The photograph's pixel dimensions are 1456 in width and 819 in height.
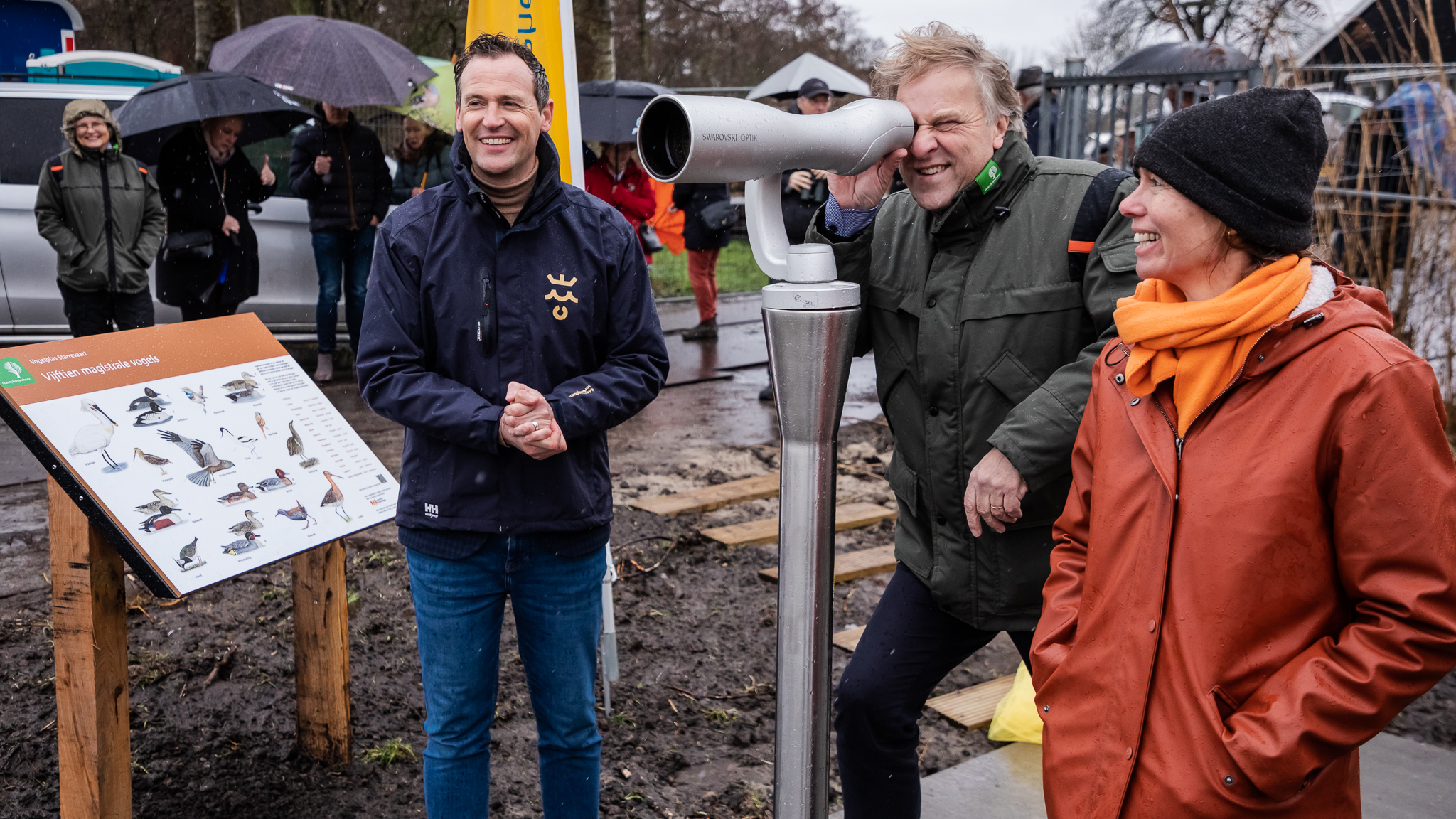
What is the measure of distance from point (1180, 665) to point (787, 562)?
0.58 m

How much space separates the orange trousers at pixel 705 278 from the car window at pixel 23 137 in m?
4.86

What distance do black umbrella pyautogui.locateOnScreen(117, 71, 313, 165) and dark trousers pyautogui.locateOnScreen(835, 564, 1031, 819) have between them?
20.5 ft

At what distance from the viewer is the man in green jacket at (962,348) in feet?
7.00

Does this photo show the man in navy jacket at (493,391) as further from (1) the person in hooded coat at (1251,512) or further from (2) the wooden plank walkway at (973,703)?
(2) the wooden plank walkway at (973,703)

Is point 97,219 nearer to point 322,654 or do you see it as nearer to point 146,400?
point 322,654

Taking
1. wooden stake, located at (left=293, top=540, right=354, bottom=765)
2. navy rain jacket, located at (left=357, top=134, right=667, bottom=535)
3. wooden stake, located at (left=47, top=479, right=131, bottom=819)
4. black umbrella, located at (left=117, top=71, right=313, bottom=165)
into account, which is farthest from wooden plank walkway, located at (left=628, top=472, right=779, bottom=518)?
black umbrella, located at (left=117, top=71, right=313, bottom=165)

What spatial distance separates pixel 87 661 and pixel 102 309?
5089mm

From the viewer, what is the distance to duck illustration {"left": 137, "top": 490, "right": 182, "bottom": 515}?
2.44 metres

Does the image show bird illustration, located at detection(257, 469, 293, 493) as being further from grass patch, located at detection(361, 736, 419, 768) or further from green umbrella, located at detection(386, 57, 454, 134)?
green umbrella, located at detection(386, 57, 454, 134)

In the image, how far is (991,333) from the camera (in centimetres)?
226

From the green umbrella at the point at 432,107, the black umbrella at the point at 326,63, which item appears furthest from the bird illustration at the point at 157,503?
the green umbrella at the point at 432,107

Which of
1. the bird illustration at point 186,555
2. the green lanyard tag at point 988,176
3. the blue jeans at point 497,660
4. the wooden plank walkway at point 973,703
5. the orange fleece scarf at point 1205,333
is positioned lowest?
the wooden plank walkway at point 973,703

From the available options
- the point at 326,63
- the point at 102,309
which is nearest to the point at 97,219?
the point at 102,309

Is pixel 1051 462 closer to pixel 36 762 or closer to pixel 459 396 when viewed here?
pixel 459 396
